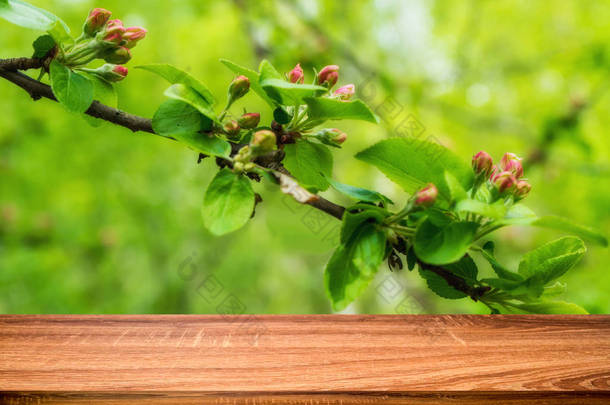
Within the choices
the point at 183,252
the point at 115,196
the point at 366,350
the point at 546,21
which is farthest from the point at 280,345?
the point at 546,21

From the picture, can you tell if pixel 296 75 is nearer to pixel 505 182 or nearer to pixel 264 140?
pixel 264 140

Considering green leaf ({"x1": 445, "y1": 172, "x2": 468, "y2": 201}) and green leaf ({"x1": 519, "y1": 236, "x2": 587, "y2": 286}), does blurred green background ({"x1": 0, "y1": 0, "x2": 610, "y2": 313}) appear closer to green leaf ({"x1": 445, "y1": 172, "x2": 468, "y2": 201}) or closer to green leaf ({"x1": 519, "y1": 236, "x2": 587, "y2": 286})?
green leaf ({"x1": 519, "y1": 236, "x2": 587, "y2": 286})

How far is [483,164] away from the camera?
0.46m

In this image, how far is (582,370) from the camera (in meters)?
0.44

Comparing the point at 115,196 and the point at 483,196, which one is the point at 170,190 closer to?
the point at 115,196

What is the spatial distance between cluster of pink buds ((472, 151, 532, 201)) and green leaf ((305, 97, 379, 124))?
0.37ft

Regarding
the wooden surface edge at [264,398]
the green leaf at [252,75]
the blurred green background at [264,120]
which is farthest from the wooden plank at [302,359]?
the blurred green background at [264,120]

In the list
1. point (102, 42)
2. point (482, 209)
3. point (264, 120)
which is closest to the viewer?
point (482, 209)

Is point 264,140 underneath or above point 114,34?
underneath

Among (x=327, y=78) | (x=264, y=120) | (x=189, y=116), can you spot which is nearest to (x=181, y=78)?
(x=189, y=116)

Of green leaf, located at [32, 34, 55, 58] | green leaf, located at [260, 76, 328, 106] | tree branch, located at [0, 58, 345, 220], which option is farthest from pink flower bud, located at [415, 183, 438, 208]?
green leaf, located at [32, 34, 55, 58]

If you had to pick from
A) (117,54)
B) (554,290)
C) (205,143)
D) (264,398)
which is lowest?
(264,398)

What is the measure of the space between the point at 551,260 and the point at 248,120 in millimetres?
309

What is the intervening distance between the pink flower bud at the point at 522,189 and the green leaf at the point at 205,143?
26cm
